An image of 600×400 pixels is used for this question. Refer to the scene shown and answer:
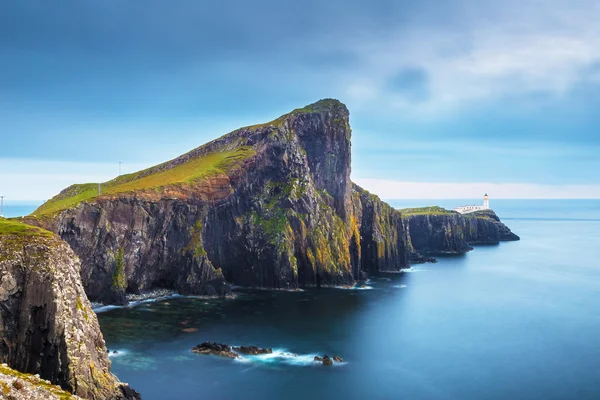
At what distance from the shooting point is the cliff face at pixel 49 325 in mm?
50188

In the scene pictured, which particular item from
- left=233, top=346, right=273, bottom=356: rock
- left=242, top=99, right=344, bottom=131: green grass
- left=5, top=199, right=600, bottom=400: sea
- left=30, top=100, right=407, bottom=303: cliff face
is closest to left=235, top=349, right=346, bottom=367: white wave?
left=5, top=199, right=600, bottom=400: sea

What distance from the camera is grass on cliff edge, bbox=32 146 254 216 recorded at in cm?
13175

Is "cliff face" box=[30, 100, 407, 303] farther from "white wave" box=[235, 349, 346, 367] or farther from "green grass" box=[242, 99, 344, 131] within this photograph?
"white wave" box=[235, 349, 346, 367]

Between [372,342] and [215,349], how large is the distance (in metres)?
27.3

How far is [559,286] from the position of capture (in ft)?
468

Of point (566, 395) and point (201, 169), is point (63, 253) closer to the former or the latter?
point (566, 395)

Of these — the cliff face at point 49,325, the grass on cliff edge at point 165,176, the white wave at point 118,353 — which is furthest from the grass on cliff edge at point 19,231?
the grass on cliff edge at point 165,176

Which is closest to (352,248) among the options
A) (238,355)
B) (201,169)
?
(201,169)

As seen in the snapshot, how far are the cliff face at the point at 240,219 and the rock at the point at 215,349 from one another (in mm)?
36363

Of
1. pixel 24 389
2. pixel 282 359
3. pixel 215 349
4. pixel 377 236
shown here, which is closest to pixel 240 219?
pixel 377 236

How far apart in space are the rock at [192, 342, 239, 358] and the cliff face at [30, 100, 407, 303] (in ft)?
119

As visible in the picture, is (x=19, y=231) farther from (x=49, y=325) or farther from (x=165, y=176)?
(x=165, y=176)

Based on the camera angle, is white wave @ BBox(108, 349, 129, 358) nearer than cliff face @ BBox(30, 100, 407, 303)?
Yes

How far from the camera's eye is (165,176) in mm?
143750
